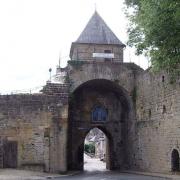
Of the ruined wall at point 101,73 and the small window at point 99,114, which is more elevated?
the ruined wall at point 101,73

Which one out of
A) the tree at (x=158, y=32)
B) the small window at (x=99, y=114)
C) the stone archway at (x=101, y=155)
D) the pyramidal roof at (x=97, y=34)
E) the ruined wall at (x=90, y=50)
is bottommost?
the stone archway at (x=101, y=155)

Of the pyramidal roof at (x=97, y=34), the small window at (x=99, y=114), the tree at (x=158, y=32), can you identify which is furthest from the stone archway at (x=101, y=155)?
the tree at (x=158, y=32)

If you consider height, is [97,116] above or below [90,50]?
below

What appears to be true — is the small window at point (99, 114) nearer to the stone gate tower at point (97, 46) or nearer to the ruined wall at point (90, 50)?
the stone gate tower at point (97, 46)

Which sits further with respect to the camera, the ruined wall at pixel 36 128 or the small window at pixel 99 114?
the small window at pixel 99 114

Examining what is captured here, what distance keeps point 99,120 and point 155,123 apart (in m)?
8.17

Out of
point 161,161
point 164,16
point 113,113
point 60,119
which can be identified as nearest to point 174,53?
point 164,16

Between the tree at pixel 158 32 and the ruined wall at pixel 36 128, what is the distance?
8.75 meters

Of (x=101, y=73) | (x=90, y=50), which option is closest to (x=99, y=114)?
(x=101, y=73)

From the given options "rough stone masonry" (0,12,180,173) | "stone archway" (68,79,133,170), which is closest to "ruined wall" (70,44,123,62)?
"rough stone masonry" (0,12,180,173)

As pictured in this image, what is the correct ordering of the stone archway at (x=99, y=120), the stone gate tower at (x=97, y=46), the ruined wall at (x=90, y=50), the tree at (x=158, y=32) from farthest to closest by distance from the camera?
the ruined wall at (x=90, y=50) < the stone gate tower at (x=97, y=46) < the stone archway at (x=99, y=120) < the tree at (x=158, y=32)

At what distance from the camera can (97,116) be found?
3159cm

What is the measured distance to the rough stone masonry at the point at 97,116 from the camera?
76.0ft

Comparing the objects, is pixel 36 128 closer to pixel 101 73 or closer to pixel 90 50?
pixel 101 73
